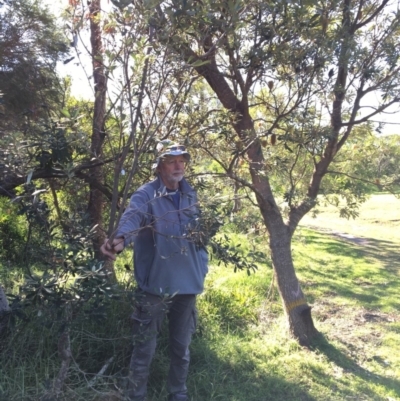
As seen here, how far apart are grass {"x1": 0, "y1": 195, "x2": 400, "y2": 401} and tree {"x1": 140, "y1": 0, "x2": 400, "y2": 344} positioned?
552mm

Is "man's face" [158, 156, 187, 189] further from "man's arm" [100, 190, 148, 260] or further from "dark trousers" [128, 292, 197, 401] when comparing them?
"dark trousers" [128, 292, 197, 401]

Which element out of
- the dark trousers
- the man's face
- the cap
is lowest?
the dark trousers

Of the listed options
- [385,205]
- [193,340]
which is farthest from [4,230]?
[385,205]

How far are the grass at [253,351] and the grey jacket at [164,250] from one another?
497 millimetres

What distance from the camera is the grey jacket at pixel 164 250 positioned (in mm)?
3377

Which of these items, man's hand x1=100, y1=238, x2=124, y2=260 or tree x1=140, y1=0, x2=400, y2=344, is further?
tree x1=140, y1=0, x2=400, y2=344

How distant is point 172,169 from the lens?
348 centimetres

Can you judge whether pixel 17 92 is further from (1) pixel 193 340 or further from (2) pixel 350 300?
(2) pixel 350 300

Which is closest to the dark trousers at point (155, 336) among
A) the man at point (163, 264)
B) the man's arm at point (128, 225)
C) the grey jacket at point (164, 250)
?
the man at point (163, 264)

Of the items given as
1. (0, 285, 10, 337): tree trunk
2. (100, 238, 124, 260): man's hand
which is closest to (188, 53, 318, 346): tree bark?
(100, 238, 124, 260): man's hand

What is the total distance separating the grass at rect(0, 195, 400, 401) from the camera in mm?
3697

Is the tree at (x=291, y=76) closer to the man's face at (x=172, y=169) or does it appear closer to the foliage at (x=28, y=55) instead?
the man's face at (x=172, y=169)

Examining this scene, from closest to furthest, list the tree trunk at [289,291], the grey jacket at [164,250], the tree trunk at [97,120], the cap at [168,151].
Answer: the cap at [168,151]
the grey jacket at [164,250]
the tree trunk at [97,120]
the tree trunk at [289,291]

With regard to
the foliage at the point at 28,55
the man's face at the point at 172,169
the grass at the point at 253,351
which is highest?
the foliage at the point at 28,55
